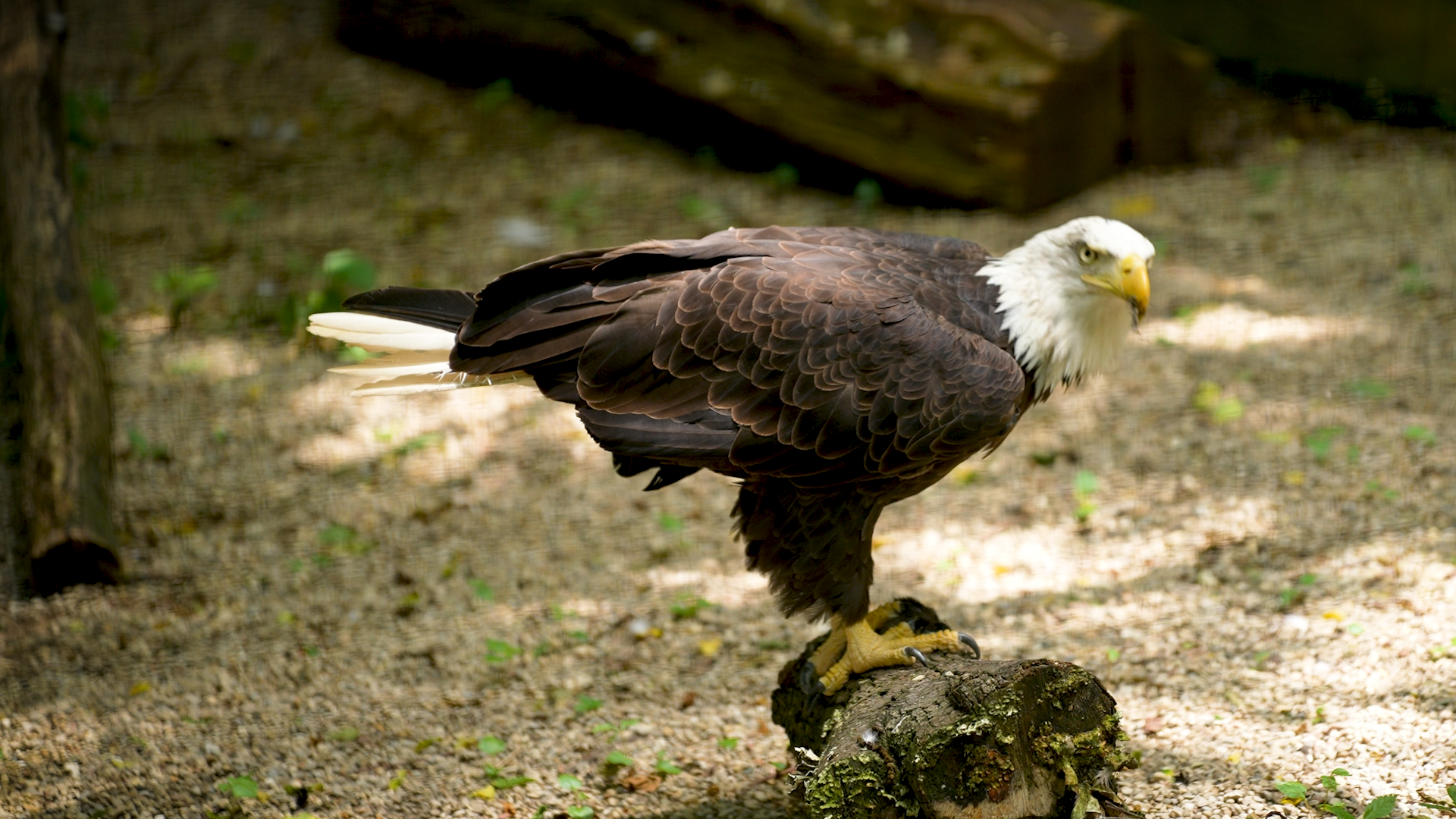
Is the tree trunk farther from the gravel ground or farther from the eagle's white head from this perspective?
the eagle's white head

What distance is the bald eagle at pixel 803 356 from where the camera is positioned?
2.73m

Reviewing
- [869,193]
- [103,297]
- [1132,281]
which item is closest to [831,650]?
[1132,281]

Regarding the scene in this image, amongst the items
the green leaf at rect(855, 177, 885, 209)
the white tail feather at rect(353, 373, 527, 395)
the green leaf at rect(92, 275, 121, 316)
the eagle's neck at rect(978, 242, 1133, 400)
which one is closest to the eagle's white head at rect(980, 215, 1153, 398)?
the eagle's neck at rect(978, 242, 1133, 400)

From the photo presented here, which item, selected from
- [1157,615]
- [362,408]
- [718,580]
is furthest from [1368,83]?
[362,408]

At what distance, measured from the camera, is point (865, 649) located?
288 cm

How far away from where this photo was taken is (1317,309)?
16.6 feet

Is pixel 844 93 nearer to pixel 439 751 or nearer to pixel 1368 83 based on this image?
pixel 1368 83

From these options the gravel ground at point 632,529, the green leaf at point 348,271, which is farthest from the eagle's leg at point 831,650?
the green leaf at point 348,271

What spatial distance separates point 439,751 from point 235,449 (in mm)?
1894

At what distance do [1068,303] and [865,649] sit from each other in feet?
3.01

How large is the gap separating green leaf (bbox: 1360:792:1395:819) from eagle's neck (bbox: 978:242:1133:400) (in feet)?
3.49

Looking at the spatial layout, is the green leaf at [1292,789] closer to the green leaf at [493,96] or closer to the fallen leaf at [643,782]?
the fallen leaf at [643,782]

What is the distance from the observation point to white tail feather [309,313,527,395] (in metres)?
3.02

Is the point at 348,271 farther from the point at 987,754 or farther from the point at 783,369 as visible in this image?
the point at 987,754
